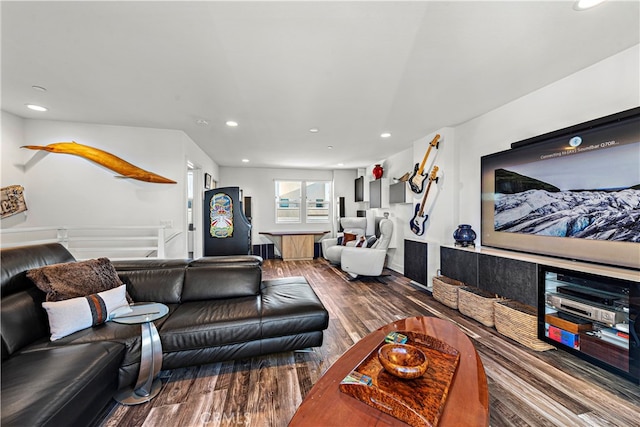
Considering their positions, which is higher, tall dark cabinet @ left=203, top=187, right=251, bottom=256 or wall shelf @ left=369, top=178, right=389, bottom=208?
wall shelf @ left=369, top=178, right=389, bottom=208

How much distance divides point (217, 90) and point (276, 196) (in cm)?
483

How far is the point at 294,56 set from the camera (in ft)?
6.46

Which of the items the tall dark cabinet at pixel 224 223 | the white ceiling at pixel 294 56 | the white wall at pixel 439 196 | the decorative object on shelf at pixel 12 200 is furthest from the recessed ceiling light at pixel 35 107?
the white wall at pixel 439 196

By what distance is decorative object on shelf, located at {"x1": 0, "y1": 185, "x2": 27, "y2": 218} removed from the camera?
10.1ft

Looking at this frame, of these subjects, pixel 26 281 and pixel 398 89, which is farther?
pixel 398 89

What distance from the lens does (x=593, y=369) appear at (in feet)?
6.56

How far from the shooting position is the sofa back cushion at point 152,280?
2.24 meters

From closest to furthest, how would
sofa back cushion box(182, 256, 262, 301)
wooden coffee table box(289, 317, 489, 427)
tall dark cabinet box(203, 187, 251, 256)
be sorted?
wooden coffee table box(289, 317, 489, 427) → sofa back cushion box(182, 256, 262, 301) → tall dark cabinet box(203, 187, 251, 256)

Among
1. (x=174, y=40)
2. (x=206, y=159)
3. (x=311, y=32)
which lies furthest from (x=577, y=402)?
(x=206, y=159)

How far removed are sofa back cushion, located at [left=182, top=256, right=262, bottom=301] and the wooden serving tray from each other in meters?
1.45

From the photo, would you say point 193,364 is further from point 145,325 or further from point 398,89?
point 398,89

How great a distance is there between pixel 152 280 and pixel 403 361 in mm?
2194

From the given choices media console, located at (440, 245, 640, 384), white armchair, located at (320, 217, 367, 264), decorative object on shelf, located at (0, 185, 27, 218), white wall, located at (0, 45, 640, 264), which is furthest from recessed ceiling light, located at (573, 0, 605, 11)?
decorative object on shelf, located at (0, 185, 27, 218)

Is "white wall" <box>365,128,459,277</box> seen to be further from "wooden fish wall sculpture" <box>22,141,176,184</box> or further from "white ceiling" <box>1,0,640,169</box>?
"wooden fish wall sculpture" <box>22,141,176,184</box>
